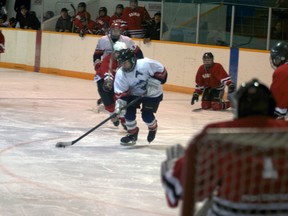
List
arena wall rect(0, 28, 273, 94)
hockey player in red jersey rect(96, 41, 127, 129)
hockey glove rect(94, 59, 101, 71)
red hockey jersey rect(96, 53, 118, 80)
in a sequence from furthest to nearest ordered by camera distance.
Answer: arena wall rect(0, 28, 273, 94)
hockey glove rect(94, 59, 101, 71)
red hockey jersey rect(96, 53, 118, 80)
hockey player in red jersey rect(96, 41, 127, 129)

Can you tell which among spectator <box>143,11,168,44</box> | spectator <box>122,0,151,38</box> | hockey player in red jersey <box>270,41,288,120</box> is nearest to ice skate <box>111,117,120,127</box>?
hockey player in red jersey <box>270,41,288,120</box>

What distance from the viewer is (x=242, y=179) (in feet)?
7.11

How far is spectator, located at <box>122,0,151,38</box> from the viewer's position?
42.4 ft

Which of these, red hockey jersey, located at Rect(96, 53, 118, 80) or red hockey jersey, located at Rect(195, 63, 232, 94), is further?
red hockey jersey, located at Rect(195, 63, 232, 94)

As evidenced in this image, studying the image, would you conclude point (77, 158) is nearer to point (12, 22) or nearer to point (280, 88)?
point (280, 88)

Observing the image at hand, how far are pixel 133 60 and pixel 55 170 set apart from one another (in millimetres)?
1328

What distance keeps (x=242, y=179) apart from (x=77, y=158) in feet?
13.5

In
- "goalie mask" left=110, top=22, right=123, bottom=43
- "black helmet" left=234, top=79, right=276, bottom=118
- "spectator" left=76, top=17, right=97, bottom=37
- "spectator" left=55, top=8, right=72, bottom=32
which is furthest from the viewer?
"spectator" left=55, top=8, right=72, bottom=32

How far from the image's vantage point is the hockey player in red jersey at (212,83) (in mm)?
10039

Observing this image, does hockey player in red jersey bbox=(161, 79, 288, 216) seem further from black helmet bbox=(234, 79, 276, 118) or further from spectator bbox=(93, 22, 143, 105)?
spectator bbox=(93, 22, 143, 105)

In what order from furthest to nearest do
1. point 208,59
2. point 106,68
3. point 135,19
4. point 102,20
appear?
point 102,20 < point 135,19 < point 208,59 < point 106,68

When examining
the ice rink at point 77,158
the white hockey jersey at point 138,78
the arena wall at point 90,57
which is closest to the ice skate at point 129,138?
the ice rink at point 77,158

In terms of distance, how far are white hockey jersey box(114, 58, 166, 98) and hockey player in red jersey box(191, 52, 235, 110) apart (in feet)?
11.3

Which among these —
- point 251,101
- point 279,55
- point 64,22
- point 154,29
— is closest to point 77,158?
point 279,55
